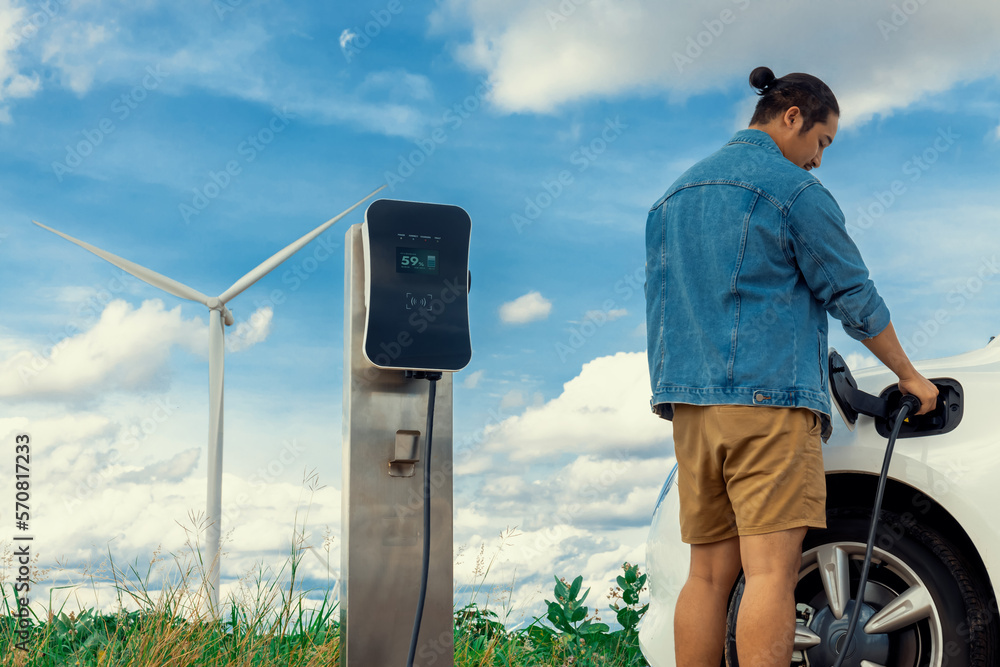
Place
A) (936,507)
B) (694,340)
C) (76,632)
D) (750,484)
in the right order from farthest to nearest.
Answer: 1. (76,632)
2. (936,507)
3. (694,340)
4. (750,484)

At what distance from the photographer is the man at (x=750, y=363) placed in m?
2.04

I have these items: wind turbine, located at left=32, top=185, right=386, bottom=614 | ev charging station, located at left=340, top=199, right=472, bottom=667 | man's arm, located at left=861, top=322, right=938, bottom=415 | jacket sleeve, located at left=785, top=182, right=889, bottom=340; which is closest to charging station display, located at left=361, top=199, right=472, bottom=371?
ev charging station, located at left=340, top=199, right=472, bottom=667

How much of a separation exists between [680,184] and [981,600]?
1.36 meters

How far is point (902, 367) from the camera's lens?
227 cm

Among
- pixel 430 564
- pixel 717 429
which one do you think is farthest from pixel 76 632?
pixel 717 429

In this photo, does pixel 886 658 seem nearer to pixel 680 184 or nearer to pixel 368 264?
pixel 680 184

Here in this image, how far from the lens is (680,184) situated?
7.77ft

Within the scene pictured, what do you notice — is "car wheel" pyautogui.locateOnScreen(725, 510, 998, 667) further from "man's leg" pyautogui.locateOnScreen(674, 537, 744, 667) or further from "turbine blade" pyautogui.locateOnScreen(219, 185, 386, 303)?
"turbine blade" pyautogui.locateOnScreen(219, 185, 386, 303)

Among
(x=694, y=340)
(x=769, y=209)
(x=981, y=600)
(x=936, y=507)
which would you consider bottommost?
(x=981, y=600)

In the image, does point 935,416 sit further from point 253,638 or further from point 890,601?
point 253,638

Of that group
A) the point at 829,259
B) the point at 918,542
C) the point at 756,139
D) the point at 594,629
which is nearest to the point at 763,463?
the point at 829,259

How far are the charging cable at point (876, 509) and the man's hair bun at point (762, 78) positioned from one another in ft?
3.15

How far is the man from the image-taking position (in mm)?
2045

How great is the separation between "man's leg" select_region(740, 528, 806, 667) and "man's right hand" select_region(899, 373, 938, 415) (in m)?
0.52
